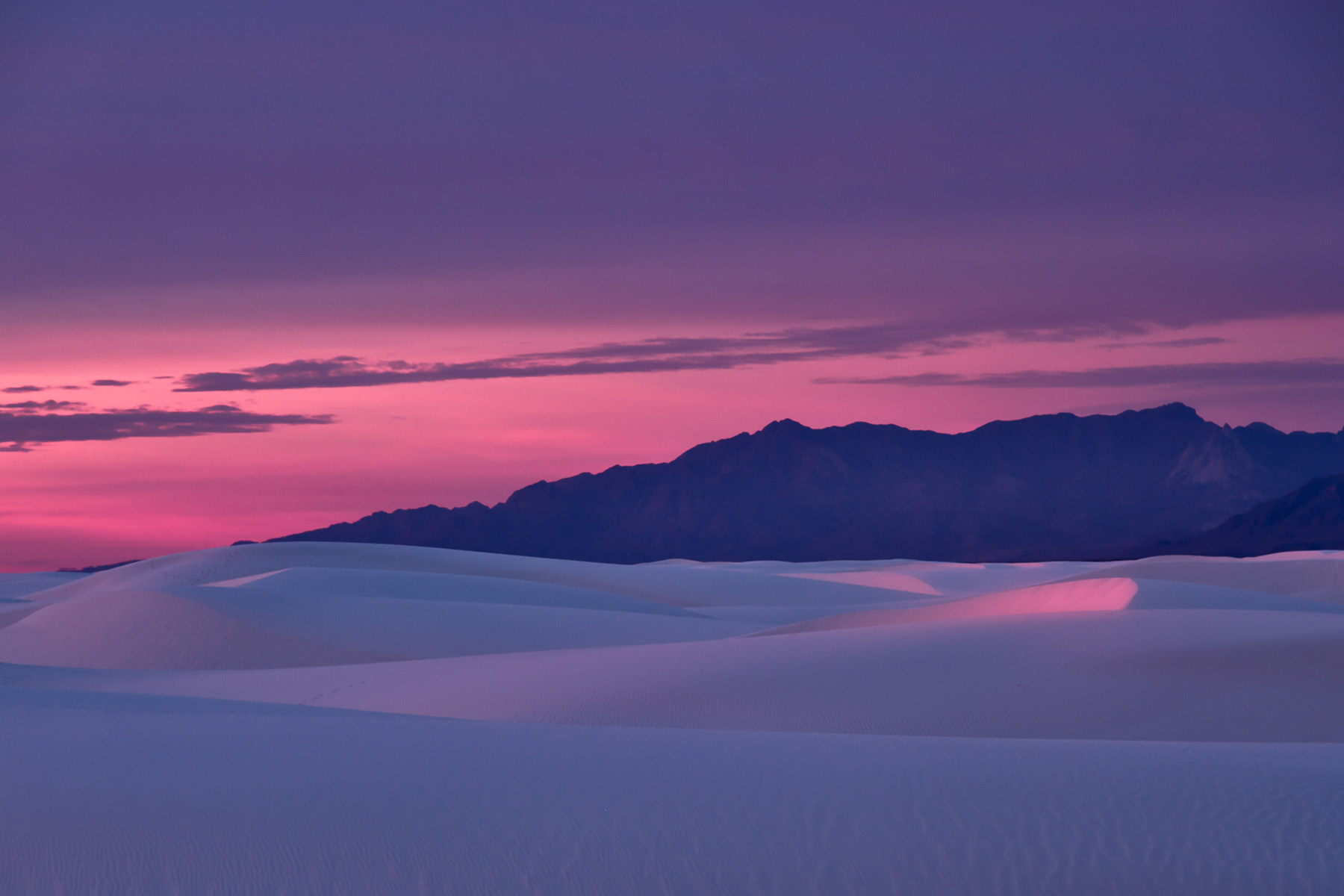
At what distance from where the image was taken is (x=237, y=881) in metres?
4.78

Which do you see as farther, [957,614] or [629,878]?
[957,614]

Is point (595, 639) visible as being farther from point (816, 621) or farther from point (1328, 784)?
point (1328, 784)

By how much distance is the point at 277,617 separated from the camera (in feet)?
71.6

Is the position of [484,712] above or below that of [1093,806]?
below

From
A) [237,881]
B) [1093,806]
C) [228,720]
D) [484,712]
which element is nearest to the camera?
[237,881]

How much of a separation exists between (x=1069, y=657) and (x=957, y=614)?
7.01 m

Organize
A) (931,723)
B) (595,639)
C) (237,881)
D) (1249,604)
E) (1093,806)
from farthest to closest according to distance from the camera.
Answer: (595,639), (1249,604), (931,723), (1093,806), (237,881)

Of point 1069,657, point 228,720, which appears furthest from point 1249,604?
point 228,720

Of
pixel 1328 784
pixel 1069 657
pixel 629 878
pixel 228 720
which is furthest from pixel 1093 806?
pixel 1069 657

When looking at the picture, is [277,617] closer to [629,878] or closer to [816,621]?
[816,621]

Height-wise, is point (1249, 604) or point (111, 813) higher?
point (111, 813)

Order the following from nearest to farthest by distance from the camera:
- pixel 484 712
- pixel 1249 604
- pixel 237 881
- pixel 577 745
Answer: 1. pixel 237 881
2. pixel 577 745
3. pixel 484 712
4. pixel 1249 604

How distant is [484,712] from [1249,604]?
1250 centimetres

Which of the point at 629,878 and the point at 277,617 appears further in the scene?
the point at 277,617
